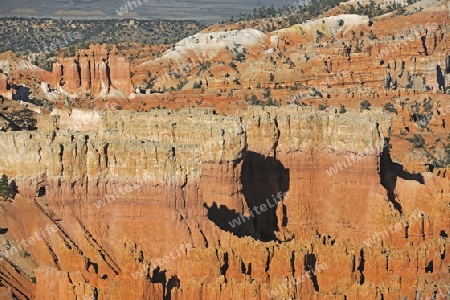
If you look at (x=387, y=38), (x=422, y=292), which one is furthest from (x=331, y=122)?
(x=387, y=38)

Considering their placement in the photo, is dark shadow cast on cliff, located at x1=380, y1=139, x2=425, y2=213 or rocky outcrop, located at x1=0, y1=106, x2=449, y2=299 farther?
dark shadow cast on cliff, located at x1=380, y1=139, x2=425, y2=213

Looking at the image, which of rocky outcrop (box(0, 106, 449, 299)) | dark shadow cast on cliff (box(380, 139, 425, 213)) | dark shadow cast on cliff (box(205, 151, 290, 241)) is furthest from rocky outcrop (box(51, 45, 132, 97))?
rocky outcrop (box(0, 106, 449, 299))

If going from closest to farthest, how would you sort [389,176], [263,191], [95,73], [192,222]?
[192,222]
[263,191]
[389,176]
[95,73]

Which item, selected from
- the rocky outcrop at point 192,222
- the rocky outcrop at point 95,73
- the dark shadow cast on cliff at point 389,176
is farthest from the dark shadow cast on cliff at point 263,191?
the rocky outcrop at point 95,73

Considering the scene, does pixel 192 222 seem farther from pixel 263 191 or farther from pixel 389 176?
pixel 389 176

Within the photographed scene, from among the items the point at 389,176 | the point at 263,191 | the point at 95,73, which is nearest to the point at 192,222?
the point at 263,191

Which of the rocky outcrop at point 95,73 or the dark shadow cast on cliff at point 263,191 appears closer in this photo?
the dark shadow cast on cliff at point 263,191

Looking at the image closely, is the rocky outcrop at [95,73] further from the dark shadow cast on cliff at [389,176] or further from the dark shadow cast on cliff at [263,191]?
the dark shadow cast on cliff at [263,191]

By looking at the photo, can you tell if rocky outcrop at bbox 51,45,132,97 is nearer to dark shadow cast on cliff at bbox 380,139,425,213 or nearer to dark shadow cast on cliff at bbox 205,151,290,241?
dark shadow cast on cliff at bbox 380,139,425,213
